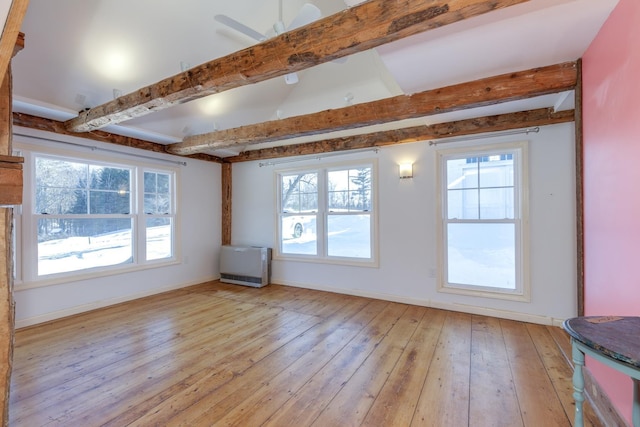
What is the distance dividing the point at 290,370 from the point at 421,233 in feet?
8.60

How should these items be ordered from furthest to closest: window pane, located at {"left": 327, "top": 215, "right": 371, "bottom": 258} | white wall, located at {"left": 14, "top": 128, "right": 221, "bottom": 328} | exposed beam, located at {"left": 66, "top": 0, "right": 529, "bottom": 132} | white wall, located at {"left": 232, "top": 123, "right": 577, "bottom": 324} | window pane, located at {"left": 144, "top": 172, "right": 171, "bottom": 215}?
window pane, located at {"left": 144, "top": 172, "right": 171, "bottom": 215}, window pane, located at {"left": 327, "top": 215, "right": 371, "bottom": 258}, white wall, located at {"left": 14, "top": 128, "right": 221, "bottom": 328}, white wall, located at {"left": 232, "top": 123, "right": 577, "bottom": 324}, exposed beam, located at {"left": 66, "top": 0, "right": 529, "bottom": 132}

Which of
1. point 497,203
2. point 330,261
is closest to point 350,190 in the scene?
point 330,261

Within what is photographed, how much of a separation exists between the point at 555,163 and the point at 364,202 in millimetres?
2451

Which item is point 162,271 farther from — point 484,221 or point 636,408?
point 636,408

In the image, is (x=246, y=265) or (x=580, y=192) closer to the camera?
(x=580, y=192)

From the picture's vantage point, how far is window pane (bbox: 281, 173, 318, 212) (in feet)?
16.7

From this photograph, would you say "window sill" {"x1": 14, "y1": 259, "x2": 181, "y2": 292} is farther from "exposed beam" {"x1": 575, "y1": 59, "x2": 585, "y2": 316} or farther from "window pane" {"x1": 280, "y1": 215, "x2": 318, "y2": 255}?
"exposed beam" {"x1": 575, "y1": 59, "x2": 585, "y2": 316}

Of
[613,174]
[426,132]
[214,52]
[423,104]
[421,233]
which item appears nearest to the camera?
[613,174]

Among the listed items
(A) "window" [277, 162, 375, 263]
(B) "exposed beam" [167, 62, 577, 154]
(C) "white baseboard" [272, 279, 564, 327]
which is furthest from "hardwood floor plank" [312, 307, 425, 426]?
(B) "exposed beam" [167, 62, 577, 154]

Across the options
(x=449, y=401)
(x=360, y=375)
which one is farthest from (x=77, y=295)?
(x=449, y=401)

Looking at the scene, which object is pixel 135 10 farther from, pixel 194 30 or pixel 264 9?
pixel 264 9

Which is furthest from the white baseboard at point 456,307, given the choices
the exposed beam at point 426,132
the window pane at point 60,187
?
the window pane at point 60,187

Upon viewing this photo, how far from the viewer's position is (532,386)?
2148mm

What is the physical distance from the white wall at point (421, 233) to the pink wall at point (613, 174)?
4.40ft
